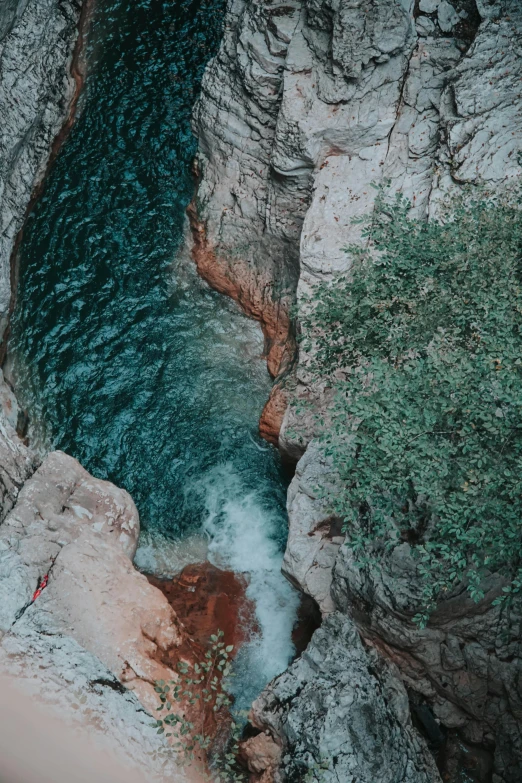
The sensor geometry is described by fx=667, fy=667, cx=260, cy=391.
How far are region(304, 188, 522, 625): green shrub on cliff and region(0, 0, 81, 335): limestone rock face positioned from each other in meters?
7.82

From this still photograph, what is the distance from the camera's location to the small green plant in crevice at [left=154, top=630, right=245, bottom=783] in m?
8.63

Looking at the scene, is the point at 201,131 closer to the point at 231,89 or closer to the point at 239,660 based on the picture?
the point at 231,89

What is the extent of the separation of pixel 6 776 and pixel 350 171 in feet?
37.4

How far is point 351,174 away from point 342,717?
9647mm

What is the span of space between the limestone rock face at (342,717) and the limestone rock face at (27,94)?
8881 mm

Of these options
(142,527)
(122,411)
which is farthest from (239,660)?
(122,411)

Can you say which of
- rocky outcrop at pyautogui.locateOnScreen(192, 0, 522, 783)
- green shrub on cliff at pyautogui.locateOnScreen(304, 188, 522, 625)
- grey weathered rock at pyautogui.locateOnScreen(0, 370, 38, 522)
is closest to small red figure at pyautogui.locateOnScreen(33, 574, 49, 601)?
grey weathered rock at pyautogui.locateOnScreen(0, 370, 38, 522)

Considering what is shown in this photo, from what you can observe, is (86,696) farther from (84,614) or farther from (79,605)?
(79,605)

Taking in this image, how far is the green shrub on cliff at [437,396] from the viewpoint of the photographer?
757 cm

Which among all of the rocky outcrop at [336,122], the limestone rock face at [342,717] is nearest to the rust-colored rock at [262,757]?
the limestone rock face at [342,717]

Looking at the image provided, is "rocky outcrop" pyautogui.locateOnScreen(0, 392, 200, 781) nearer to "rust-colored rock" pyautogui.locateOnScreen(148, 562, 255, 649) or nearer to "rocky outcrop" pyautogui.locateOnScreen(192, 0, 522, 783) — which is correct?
"rust-colored rock" pyautogui.locateOnScreen(148, 562, 255, 649)

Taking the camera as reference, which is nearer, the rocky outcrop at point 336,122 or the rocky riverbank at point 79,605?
the rocky riverbank at point 79,605

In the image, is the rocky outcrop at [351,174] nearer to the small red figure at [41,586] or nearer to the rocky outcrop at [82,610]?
the rocky outcrop at [82,610]

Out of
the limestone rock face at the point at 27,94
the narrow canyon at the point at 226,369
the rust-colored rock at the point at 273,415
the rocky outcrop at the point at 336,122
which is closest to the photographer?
the narrow canyon at the point at 226,369
